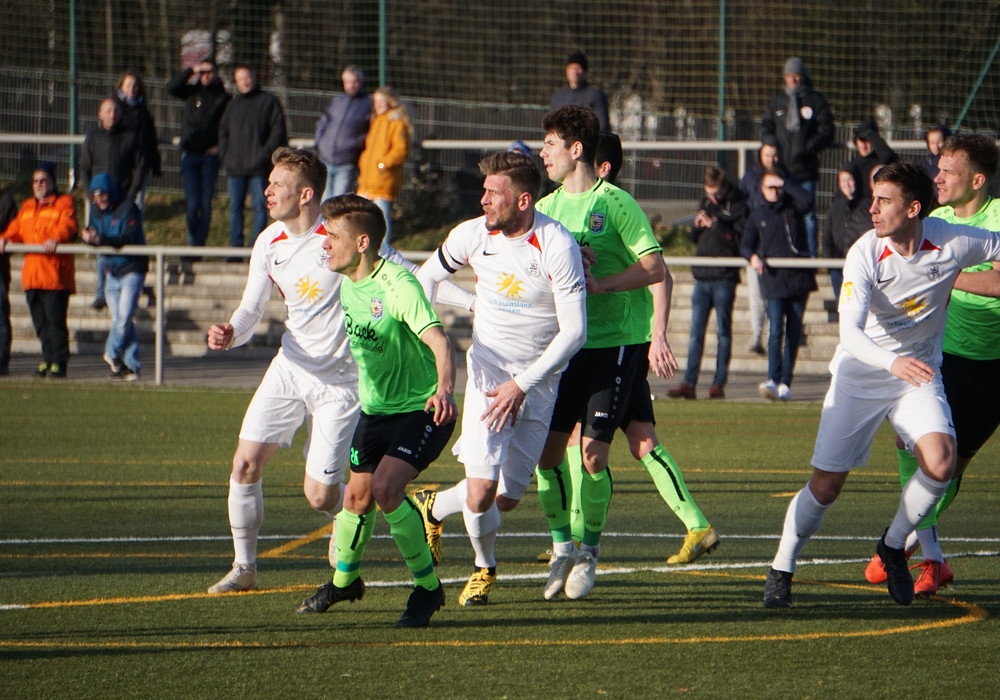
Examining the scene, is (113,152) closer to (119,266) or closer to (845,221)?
(119,266)

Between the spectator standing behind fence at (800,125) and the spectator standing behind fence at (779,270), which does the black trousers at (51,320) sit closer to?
the spectator standing behind fence at (779,270)

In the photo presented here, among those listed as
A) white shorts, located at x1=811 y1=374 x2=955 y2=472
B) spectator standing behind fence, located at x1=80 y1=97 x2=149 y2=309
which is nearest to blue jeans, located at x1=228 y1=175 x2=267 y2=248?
spectator standing behind fence, located at x1=80 y1=97 x2=149 y2=309

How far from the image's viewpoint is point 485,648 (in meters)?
5.41

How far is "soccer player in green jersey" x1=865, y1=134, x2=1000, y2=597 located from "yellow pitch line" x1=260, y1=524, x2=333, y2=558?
3109 millimetres

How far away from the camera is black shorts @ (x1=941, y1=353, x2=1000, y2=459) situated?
22.1 ft

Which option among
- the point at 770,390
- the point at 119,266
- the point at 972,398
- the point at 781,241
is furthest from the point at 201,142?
the point at 972,398

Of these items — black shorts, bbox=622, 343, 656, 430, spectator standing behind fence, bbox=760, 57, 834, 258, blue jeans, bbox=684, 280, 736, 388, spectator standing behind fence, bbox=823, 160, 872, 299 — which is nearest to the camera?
black shorts, bbox=622, 343, 656, 430

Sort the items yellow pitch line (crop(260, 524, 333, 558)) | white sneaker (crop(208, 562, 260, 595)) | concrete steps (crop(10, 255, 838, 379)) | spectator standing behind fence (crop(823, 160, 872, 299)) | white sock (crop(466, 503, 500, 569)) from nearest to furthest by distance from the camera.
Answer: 1. white sock (crop(466, 503, 500, 569))
2. white sneaker (crop(208, 562, 260, 595))
3. yellow pitch line (crop(260, 524, 333, 558))
4. spectator standing behind fence (crop(823, 160, 872, 299))
5. concrete steps (crop(10, 255, 838, 379))

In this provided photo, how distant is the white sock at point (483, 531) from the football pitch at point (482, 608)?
24 centimetres

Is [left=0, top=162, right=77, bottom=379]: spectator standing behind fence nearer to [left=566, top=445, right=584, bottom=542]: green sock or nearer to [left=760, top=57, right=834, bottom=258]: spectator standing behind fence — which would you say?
[left=760, top=57, right=834, bottom=258]: spectator standing behind fence

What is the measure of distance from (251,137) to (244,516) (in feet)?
32.8

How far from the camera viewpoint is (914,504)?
19.8 feet

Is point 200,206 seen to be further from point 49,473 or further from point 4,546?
point 4,546

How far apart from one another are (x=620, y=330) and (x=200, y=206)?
10.8m
